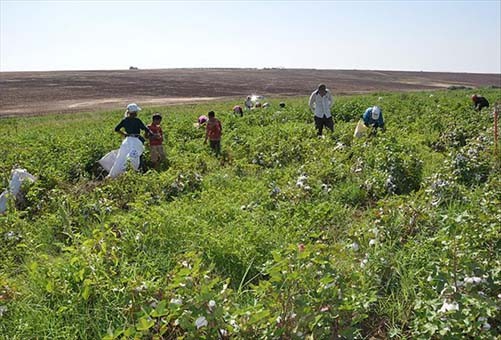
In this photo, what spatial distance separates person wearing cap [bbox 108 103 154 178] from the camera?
22.1 ft

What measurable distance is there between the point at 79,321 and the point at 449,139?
6.92 meters

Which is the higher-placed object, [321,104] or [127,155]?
[321,104]

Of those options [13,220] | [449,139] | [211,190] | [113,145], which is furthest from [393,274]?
[113,145]

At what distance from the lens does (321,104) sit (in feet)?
28.8

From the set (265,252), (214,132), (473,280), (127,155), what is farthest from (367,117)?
(473,280)

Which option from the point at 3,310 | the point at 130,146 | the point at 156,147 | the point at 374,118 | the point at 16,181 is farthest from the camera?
the point at 374,118

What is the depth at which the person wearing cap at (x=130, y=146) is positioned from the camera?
265 inches

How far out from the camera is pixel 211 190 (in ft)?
17.3

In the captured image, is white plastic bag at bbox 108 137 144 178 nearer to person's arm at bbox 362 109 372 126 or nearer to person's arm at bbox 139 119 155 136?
person's arm at bbox 139 119 155 136

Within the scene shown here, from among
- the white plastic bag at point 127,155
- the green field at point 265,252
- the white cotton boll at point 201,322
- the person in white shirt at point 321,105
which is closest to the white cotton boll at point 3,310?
the green field at point 265,252

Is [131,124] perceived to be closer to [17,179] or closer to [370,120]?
[17,179]

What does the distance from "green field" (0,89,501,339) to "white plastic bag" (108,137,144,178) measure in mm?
506

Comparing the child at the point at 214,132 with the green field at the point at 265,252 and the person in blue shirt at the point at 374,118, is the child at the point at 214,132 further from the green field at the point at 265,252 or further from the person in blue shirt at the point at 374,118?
the person in blue shirt at the point at 374,118

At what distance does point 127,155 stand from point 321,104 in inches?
157
